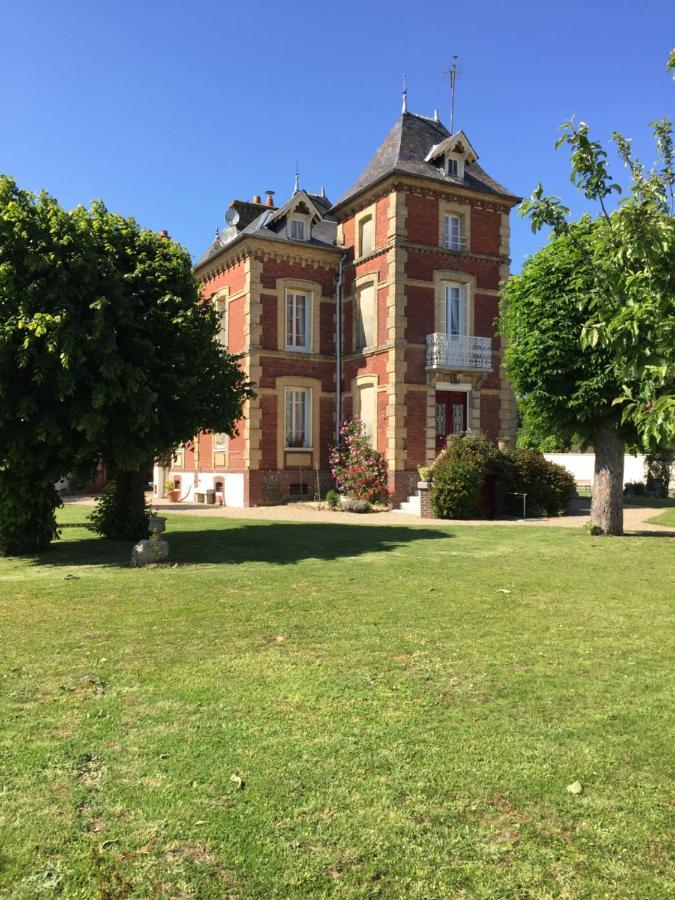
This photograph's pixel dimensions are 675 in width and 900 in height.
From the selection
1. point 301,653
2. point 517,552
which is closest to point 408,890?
point 301,653

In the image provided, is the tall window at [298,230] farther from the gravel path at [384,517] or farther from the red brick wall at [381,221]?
the gravel path at [384,517]

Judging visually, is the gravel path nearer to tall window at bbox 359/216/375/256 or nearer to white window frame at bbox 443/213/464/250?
tall window at bbox 359/216/375/256

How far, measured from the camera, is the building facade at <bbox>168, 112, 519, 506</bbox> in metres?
20.1

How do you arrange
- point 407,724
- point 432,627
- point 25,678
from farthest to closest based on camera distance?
point 432,627, point 25,678, point 407,724

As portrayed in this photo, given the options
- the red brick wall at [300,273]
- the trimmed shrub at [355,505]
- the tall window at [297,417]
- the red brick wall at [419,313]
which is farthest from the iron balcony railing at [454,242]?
the trimmed shrub at [355,505]

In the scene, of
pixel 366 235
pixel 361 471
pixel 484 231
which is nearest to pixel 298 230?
pixel 366 235

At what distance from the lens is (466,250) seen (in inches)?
831

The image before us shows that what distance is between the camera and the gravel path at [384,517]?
15.1 meters

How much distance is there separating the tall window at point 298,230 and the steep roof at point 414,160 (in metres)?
1.41

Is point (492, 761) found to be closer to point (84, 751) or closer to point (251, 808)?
point (251, 808)

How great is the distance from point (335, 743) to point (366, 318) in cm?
1877

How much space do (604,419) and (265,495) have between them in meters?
11.6

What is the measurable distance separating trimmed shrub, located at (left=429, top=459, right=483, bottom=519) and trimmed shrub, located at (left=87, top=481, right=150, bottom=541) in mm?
7375

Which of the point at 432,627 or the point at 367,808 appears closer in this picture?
the point at 367,808
